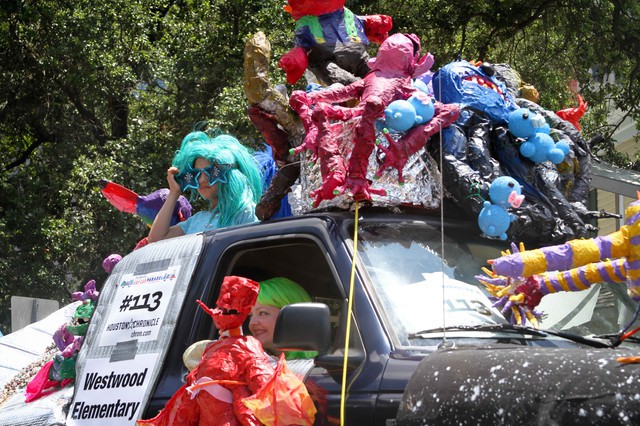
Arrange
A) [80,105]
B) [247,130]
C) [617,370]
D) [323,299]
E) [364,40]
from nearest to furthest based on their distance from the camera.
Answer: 1. [617,370]
2. [323,299]
3. [364,40]
4. [247,130]
5. [80,105]

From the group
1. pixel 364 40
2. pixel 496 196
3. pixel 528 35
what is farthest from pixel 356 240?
pixel 528 35

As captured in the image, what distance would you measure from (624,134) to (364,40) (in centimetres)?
1601

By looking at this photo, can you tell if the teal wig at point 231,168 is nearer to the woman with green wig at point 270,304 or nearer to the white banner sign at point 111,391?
the woman with green wig at point 270,304

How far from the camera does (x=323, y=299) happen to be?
5.05 metres

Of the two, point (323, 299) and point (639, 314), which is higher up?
point (639, 314)

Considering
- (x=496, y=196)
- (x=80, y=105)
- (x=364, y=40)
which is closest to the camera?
(x=496, y=196)

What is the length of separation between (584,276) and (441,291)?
0.61 m

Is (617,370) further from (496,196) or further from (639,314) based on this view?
(496,196)

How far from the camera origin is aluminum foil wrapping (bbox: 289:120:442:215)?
13.9 feet

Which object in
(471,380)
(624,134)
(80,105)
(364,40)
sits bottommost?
(624,134)

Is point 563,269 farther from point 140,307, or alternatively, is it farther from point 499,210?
point 140,307

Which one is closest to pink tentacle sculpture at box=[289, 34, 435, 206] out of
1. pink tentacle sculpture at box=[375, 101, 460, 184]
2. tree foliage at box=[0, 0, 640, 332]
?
pink tentacle sculpture at box=[375, 101, 460, 184]

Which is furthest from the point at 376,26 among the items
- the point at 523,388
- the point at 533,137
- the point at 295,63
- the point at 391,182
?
the point at 523,388

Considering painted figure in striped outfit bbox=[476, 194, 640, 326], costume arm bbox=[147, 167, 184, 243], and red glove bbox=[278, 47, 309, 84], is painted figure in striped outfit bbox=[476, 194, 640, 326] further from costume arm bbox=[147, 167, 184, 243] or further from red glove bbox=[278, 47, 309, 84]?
costume arm bbox=[147, 167, 184, 243]
